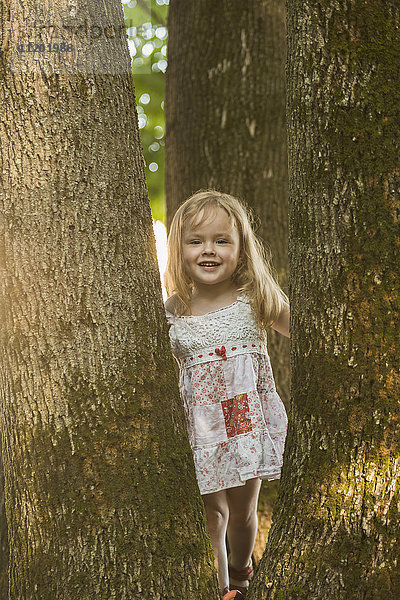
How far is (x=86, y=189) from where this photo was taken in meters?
2.30

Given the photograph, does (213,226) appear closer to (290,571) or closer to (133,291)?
(133,291)

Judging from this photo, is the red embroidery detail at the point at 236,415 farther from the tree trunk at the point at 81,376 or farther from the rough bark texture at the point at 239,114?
the rough bark texture at the point at 239,114

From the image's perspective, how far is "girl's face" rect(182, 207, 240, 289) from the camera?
3.27m

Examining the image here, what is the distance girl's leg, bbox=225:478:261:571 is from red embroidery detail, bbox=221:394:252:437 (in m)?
0.28

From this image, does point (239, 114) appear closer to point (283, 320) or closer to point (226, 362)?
point (283, 320)

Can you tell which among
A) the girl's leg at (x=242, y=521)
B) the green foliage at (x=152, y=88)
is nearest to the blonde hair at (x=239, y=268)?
the girl's leg at (x=242, y=521)

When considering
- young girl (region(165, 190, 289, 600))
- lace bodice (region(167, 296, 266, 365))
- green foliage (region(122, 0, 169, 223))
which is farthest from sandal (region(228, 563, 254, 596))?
green foliage (region(122, 0, 169, 223))

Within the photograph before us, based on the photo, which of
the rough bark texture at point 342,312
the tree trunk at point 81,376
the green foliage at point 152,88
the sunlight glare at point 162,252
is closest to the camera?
the rough bark texture at point 342,312

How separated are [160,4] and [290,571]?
7330 mm

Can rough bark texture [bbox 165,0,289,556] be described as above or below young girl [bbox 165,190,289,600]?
above

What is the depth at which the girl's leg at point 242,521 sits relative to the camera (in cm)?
323

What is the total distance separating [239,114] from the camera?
480cm

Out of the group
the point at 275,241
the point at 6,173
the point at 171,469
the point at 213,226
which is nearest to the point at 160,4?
the point at 275,241

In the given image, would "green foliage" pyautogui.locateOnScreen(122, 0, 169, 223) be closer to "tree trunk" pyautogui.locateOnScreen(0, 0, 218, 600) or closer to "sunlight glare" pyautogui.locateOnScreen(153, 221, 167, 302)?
"sunlight glare" pyautogui.locateOnScreen(153, 221, 167, 302)
